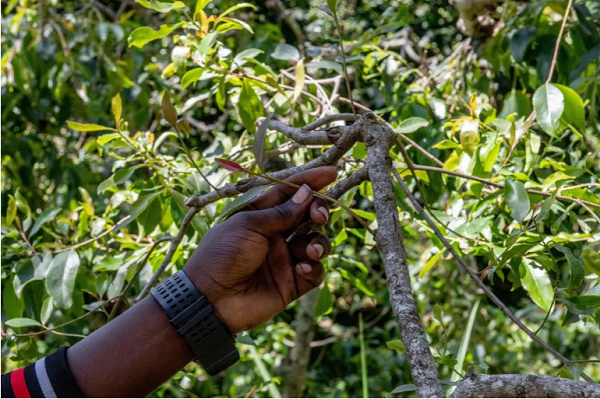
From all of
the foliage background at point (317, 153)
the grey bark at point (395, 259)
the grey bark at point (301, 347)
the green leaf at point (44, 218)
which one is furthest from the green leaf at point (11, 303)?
the grey bark at point (301, 347)

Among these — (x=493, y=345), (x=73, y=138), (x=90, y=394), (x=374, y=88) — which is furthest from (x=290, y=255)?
(x=493, y=345)

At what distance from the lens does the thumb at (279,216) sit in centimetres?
100

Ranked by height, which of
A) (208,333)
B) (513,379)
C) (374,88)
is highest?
(513,379)

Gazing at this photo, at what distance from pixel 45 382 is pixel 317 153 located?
1055 millimetres

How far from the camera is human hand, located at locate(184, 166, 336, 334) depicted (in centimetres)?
101

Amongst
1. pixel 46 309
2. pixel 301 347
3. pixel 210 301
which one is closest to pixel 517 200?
pixel 210 301

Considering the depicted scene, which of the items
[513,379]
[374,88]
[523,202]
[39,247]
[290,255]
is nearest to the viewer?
[513,379]

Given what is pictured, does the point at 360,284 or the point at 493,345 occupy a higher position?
the point at 360,284

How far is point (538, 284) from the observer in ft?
4.02

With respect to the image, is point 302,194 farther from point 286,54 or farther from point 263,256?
point 286,54

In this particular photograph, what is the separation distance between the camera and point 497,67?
187 cm

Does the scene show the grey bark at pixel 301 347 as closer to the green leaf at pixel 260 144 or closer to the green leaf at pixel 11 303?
the green leaf at pixel 11 303

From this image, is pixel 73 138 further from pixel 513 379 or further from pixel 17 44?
pixel 513 379

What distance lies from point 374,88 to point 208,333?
1886 millimetres
